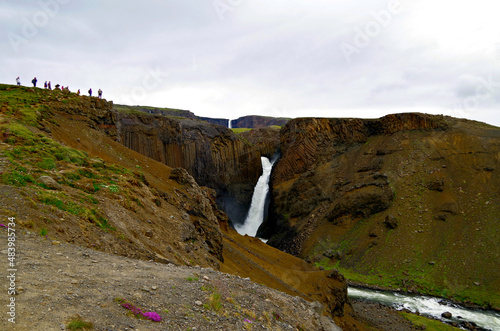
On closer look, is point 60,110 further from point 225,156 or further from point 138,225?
point 225,156

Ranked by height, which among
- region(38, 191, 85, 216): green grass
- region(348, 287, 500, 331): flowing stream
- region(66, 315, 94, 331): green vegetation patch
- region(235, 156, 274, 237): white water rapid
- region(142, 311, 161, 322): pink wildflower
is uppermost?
region(38, 191, 85, 216): green grass

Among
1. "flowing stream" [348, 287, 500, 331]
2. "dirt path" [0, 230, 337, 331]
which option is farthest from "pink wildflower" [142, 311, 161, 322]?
"flowing stream" [348, 287, 500, 331]

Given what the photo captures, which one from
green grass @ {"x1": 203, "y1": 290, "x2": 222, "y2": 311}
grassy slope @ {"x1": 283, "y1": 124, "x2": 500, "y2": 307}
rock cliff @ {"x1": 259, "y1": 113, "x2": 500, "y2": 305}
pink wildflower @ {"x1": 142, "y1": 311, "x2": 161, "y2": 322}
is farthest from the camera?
rock cliff @ {"x1": 259, "y1": 113, "x2": 500, "y2": 305}

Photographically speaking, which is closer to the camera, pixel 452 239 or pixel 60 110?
pixel 60 110

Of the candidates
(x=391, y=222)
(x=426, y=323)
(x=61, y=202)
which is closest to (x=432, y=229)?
(x=391, y=222)

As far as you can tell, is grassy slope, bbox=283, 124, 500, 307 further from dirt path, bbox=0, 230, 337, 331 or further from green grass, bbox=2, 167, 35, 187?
green grass, bbox=2, 167, 35, 187

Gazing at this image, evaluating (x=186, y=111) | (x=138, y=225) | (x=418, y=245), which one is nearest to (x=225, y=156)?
(x=418, y=245)

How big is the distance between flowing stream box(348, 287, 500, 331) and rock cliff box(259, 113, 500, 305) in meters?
1.85

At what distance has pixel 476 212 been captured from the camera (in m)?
40.9

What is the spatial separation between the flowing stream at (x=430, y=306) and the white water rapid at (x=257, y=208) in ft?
91.0

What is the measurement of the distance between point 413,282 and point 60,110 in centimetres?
4060

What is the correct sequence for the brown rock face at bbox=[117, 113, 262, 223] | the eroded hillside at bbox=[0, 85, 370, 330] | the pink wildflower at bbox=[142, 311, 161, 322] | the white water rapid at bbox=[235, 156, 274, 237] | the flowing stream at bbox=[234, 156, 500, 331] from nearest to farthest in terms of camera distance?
the pink wildflower at bbox=[142, 311, 161, 322] < the eroded hillside at bbox=[0, 85, 370, 330] < the flowing stream at bbox=[234, 156, 500, 331] < the brown rock face at bbox=[117, 113, 262, 223] < the white water rapid at bbox=[235, 156, 274, 237]

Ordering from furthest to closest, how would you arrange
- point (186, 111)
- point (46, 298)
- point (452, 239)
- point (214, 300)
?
point (186, 111) < point (452, 239) < point (214, 300) < point (46, 298)

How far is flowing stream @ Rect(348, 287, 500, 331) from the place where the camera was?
1106 inches
